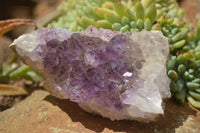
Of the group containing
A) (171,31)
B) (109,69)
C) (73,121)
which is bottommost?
(73,121)

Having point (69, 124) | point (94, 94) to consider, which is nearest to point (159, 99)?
point (94, 94)

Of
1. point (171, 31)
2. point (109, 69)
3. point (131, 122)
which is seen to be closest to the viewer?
→ point (109, 69)

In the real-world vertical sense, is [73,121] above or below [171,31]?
below

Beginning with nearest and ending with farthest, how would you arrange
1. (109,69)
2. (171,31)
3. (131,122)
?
(109,69) → (131,122) → (171,31)

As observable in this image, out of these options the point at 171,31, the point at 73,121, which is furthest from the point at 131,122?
the point at 171,31

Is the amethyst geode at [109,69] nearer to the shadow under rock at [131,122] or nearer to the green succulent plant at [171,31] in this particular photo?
the shadow under rock at [131,122]

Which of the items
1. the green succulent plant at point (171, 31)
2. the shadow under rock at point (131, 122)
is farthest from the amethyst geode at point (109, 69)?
the green succulent plant at point (171, 31)

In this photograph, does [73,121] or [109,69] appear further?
[73,121]

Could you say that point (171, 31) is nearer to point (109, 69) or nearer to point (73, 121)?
point (109, 69)
